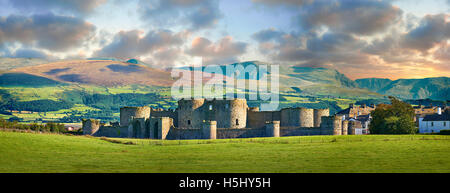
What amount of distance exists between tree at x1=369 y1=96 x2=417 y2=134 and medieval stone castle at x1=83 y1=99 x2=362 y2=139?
3.71m

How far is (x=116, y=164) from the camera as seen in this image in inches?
1145

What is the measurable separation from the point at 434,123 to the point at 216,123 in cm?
4125

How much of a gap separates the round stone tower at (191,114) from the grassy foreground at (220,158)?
21.5 meters

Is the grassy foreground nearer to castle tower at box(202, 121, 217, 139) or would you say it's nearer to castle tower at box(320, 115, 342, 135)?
castle tower at box(202, 121, 217, 139)

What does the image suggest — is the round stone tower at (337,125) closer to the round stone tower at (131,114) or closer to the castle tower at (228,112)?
the castle tower at (228,112)

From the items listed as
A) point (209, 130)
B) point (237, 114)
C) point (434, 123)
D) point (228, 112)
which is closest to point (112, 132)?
point (209, 130)

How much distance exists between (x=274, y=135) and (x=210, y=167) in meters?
29.4

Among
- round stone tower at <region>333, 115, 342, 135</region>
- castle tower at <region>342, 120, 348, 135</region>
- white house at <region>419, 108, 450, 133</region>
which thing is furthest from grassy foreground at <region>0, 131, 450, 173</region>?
white house at <region>419, 108, 450, 133</region>

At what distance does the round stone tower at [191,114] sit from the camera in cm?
6412
